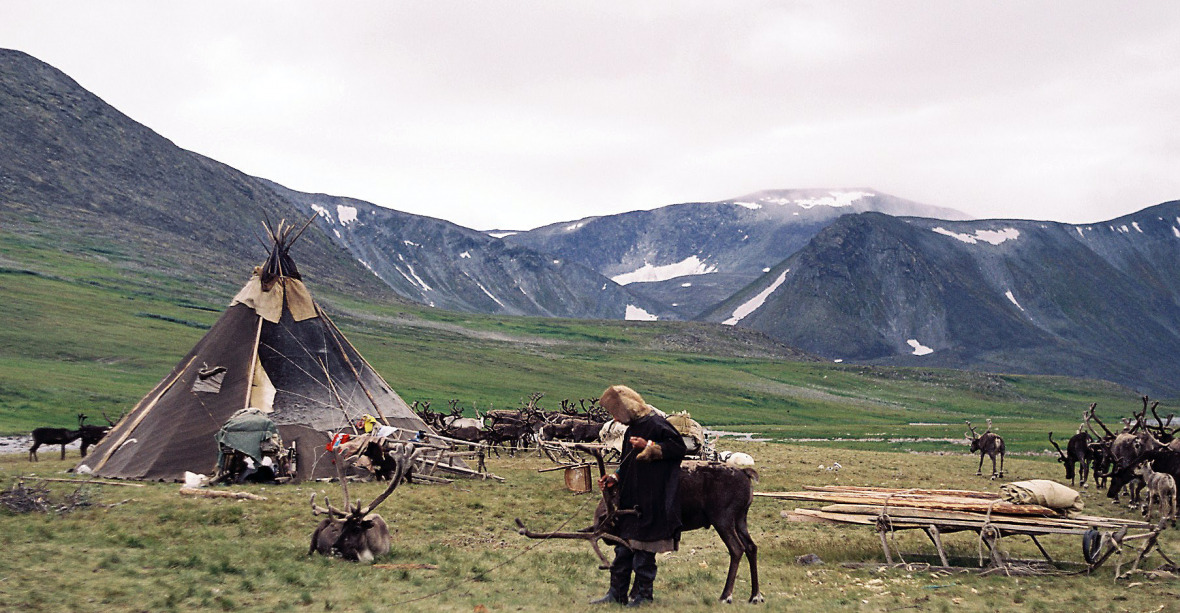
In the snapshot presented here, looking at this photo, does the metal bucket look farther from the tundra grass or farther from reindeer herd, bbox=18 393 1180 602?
reindeer herd, bbox=18 393 1180 602

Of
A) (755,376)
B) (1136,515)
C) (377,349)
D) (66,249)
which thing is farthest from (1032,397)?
(66,249)

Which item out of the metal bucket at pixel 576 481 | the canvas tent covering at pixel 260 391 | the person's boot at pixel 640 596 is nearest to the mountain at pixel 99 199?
the canvas tent covering at pixel 260 391

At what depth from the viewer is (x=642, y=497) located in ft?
44.3

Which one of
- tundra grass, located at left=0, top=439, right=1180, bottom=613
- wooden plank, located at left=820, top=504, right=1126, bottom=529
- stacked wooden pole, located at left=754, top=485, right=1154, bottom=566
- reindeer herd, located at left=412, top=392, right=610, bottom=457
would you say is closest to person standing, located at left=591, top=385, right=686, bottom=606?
tundra grass, located at left=0, top=439, right=1180, bottom=613

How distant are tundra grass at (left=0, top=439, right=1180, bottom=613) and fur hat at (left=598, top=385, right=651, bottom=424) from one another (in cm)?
309

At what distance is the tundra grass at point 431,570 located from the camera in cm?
1327

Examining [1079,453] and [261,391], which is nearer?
[261,391]

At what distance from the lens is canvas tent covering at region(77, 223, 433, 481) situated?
2600cm

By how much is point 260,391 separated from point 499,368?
262 feet

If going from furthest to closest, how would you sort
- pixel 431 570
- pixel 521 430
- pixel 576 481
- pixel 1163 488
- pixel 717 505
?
pixel 521 430, pixel 576 481, pixel 1163 488, pixel 431 570, pixel 717 505

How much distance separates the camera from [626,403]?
44.1 feet

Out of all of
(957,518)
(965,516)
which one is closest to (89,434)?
(957,518)

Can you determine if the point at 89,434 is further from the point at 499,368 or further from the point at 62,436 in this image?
the point at 499,368

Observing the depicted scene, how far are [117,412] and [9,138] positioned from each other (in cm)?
15605
